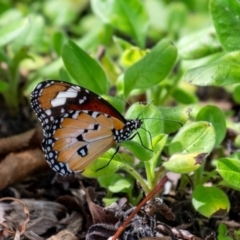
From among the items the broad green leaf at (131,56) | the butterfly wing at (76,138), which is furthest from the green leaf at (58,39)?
the butterfly wing at (76,138)

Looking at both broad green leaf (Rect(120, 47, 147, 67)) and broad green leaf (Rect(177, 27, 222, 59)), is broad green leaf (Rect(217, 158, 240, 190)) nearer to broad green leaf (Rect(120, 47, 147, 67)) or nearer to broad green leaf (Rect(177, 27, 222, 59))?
broad green leaf (Rect(177, 27, 222, 59))

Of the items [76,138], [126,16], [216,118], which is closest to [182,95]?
[126,16]

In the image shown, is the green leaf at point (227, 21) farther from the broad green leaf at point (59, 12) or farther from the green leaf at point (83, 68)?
the broad green leaf at point (59, 12)

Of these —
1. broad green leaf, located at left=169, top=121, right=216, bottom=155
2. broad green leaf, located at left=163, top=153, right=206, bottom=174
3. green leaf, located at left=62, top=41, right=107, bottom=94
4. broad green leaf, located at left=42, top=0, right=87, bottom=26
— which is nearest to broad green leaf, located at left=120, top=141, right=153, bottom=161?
broad green leaf, located at left=163, top=153, right=206, bottom=174

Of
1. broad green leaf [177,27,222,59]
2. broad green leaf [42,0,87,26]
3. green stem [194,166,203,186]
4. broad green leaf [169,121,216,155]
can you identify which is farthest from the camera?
broad green leaf [42,0,87,26]

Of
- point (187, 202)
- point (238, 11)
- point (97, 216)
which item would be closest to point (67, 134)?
point (97, 216)

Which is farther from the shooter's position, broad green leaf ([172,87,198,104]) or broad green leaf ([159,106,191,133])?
broad green leaf ([172,87,198,104])
